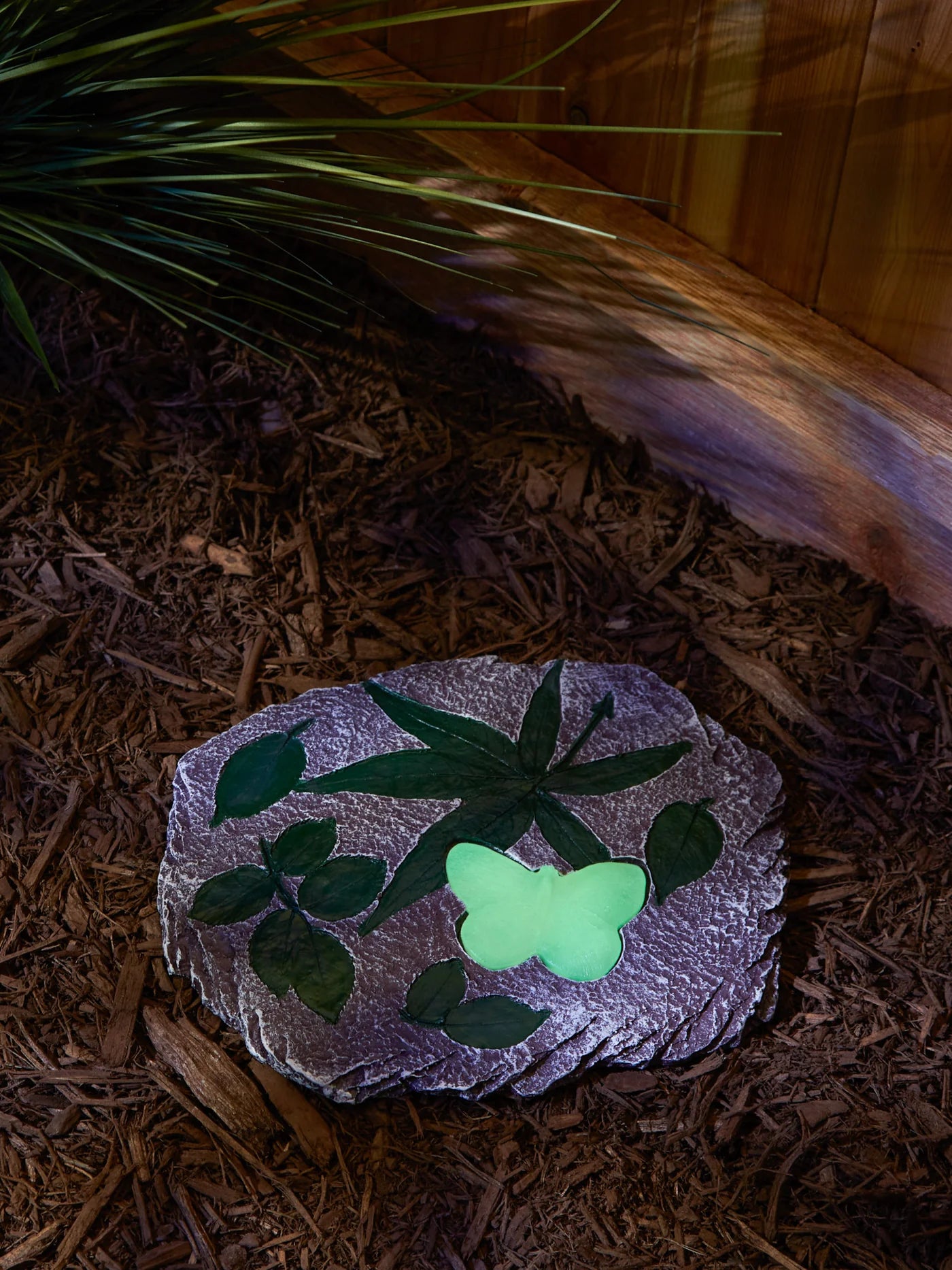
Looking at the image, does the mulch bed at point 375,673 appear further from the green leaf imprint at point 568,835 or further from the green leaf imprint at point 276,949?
the green leaf imprint at point 568,835

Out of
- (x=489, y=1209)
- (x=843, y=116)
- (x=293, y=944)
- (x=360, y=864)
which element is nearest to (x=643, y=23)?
(x=843, y=116)

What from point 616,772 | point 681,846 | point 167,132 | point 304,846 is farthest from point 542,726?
point 167,132

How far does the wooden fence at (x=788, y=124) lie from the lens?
1360 millimetres

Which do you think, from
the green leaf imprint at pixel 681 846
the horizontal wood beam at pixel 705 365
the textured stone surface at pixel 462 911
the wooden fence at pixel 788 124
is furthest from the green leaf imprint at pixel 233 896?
the wooden fence at pixel 788 124

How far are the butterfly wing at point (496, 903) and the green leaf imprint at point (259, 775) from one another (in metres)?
0.23

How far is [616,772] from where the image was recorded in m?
1.39

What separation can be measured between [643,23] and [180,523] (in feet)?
3.13

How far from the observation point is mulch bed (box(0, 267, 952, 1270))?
1.11 metres

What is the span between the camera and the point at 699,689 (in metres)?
1.54

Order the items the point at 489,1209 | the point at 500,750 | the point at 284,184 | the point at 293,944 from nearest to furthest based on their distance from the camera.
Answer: the point at 489,1209 → the point at 293,944 → the point at 500,750 → the point at 284,184

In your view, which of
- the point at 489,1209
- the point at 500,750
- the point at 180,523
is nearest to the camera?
the point at 489,1209

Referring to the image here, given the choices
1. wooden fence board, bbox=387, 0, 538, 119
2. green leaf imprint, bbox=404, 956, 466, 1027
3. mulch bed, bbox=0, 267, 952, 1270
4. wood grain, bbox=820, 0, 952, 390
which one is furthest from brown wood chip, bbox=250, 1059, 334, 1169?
wooden fence board, bbox=387, 0, 538, 119

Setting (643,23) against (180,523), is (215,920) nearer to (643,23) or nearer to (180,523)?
(180,523)

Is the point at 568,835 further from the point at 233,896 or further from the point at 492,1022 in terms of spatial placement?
the point at 233,896
